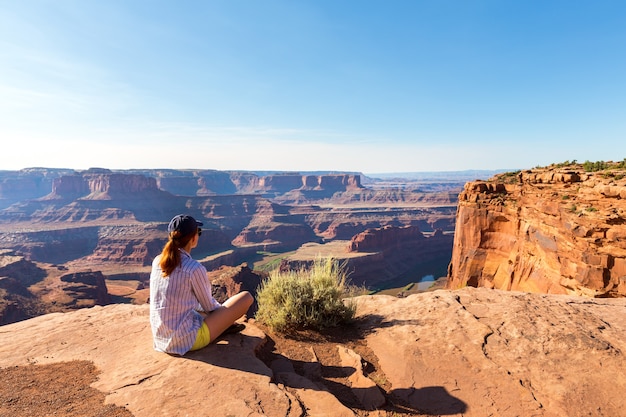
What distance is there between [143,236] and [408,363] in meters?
72.0

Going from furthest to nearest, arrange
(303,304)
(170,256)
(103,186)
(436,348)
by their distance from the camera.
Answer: (103,186)
(303,304)
(436,348)
(170,256)

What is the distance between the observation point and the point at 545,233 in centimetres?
1161

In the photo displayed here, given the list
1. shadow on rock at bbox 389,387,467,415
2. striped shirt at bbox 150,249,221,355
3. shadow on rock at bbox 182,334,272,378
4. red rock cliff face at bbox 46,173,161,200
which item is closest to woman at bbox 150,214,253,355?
striped shirt at bbox 150,249,221,355

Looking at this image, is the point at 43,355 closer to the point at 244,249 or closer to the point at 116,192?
the point at 244,249

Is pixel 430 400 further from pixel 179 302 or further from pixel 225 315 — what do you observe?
pixel 179 302

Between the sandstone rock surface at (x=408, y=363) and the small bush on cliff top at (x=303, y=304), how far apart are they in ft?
1.69

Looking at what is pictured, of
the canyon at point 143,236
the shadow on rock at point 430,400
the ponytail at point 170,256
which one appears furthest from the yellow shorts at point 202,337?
the canyon at point 143,236

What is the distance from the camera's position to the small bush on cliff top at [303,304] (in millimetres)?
4945

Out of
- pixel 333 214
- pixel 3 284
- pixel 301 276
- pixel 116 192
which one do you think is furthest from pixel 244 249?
pixel 301 276

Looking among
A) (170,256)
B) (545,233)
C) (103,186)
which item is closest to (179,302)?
(170,256)

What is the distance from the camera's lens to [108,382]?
3105mm

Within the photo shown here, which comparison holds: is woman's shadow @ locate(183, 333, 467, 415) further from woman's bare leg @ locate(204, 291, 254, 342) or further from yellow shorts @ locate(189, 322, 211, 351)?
woman's bare leg @ locate(204, 291, 254, 342)

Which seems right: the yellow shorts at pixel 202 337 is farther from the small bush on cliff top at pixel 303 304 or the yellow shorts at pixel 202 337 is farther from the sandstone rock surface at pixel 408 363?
the small bush on cliff top at pixel 303 304

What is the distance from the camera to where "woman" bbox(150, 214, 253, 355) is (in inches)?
126
